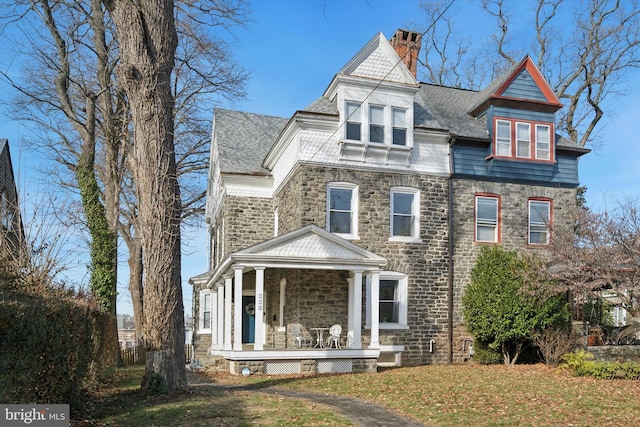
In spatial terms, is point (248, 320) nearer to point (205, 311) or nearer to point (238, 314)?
point (205, 311)

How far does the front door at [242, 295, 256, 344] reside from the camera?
22.0 metres

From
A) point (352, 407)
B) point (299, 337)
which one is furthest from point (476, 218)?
point (352, 407)

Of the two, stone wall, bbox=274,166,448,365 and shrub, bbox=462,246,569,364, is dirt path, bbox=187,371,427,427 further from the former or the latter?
shrub, bbox=462,246,569,364

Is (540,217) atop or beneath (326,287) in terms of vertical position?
atop

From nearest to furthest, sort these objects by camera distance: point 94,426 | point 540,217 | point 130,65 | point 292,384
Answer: point 94,426 < point 130,65 < point 292,384 < point 540,217

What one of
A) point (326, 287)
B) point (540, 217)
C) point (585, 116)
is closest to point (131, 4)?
point (326, 287)

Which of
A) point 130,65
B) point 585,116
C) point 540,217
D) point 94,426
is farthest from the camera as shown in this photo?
point 585,116

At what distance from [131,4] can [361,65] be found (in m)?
9.06

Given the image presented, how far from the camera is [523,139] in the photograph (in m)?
20.4

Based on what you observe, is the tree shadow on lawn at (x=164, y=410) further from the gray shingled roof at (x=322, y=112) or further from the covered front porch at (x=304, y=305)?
the gray shingled roof at (x=322, y=112)

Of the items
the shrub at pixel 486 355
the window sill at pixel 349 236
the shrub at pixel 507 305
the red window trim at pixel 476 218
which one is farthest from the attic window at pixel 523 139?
the shrub at pixel 486 355

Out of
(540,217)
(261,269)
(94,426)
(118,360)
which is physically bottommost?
(118,360)

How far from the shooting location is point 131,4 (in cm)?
1123

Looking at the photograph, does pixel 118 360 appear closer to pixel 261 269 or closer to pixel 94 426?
pixel 261 269
